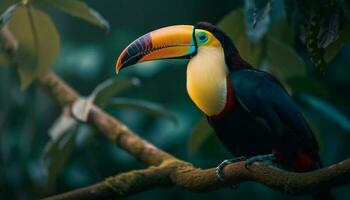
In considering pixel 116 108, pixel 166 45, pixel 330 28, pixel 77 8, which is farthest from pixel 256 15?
pixel 116 108

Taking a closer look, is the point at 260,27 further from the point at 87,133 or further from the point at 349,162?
the point at 87,133

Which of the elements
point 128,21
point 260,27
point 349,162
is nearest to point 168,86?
point 128,21

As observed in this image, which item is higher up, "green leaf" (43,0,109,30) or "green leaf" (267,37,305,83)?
"green leaf" (43,0,109,30)

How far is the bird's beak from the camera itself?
4.67 feet

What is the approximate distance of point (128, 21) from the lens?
120 inches

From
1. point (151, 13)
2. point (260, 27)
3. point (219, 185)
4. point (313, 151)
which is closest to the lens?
point (219, 185)

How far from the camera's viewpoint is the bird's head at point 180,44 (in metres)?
1.42

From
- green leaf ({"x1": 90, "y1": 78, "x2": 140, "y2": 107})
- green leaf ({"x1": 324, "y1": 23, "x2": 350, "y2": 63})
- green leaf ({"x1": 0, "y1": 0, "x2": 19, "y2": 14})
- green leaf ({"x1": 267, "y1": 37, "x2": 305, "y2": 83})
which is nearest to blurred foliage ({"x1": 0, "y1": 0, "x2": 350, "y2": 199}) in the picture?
green leaf ({"x1": 90, "y1": 78, "x2": 140, "y2": 107})

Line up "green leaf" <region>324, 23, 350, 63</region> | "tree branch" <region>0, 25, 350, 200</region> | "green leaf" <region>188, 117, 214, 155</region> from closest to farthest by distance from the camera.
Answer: "tree branch" <region>0, 25, 350, 200</region>
"green leaf" <region>324, 23, 350, 63</region>
"green leaf" <region>188, 117, 214, 155</region>

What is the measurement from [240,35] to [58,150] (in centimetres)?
65

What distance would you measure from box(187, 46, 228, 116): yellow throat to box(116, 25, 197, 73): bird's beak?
0.03 m

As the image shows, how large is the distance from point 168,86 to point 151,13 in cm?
37

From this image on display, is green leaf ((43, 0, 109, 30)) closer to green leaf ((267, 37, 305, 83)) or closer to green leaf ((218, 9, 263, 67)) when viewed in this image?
green leaf ((218, 9, 263, 67))

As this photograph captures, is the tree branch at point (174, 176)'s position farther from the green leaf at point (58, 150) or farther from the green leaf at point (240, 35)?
the green leaf at point (240, 35)
